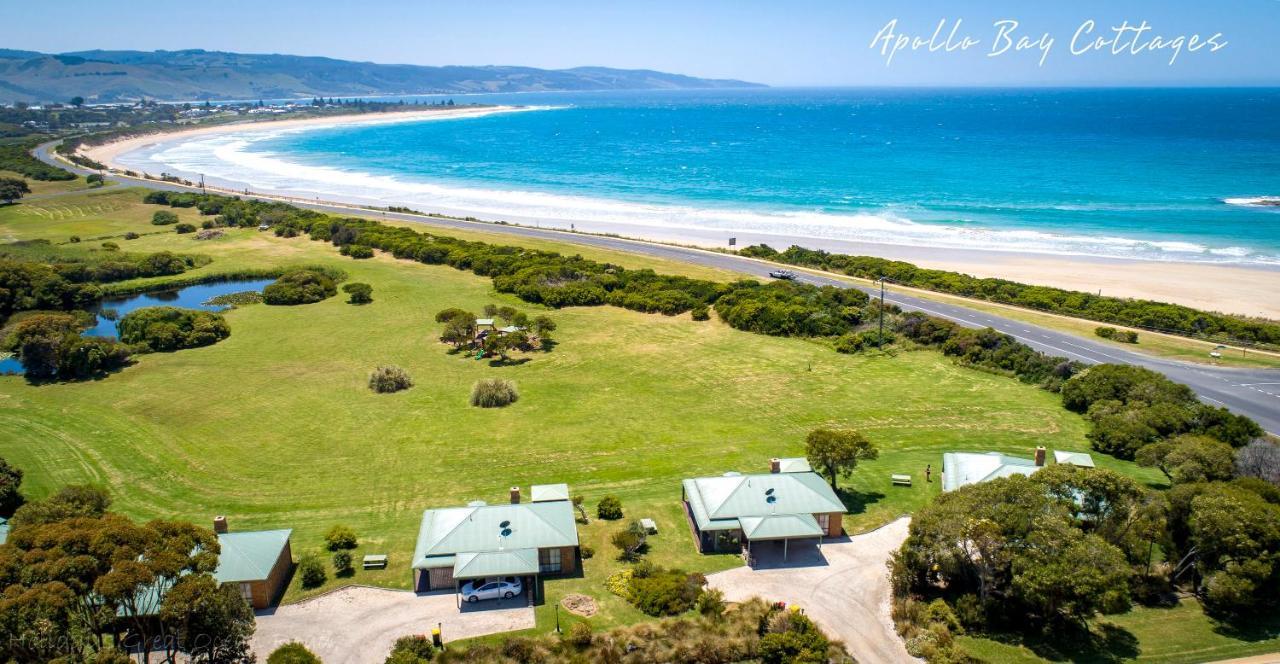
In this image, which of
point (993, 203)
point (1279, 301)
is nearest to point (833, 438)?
point (1279, 301)

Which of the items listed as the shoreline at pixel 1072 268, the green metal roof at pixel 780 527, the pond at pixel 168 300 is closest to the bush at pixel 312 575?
the green metal roof at pixel 780 527

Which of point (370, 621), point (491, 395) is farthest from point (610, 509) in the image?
point (491, 395)

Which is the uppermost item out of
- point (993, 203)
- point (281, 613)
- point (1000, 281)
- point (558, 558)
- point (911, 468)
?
point (993, 203)

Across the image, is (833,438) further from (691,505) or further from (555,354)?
(555,354)

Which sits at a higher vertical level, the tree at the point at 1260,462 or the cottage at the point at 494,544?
the tree at the point at 1260,462

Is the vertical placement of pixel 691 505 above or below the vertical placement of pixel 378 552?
above

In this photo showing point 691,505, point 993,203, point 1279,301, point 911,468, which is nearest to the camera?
point 691,505

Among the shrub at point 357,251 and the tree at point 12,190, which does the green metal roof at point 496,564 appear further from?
the tree at point 12,190
